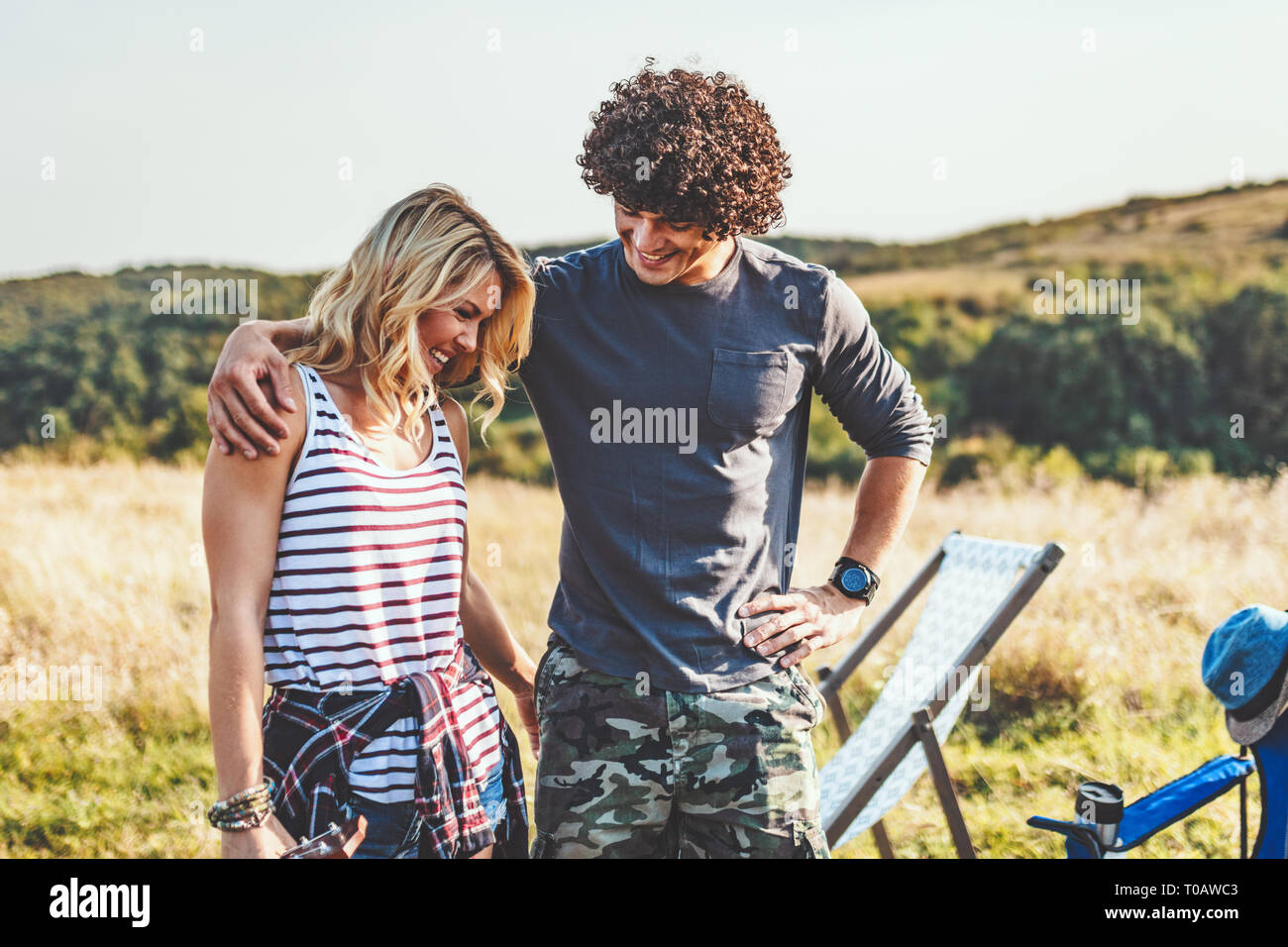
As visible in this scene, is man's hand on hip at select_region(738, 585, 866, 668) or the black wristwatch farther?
the black wristwatch

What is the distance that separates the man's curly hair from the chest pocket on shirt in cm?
25

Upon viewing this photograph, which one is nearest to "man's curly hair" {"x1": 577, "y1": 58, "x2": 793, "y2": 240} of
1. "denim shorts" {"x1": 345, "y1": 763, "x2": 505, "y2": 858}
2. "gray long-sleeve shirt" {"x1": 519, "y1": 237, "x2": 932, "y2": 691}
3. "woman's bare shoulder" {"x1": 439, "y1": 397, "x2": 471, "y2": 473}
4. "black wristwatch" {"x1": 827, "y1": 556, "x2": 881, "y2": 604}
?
"gray long-sleeve shirt" {"x1": 519, "y1": 237, "x2": 932, "y2": 691}

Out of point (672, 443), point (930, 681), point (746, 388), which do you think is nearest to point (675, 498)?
point (672, 443)

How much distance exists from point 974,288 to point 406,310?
72.1 ft

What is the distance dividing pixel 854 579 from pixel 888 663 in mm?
3864

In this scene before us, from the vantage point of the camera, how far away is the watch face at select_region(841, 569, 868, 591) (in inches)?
95.3

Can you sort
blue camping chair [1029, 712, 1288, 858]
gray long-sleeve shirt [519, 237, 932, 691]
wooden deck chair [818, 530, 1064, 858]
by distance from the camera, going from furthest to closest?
wooden deck chair [818, 530, 1064, 858], blue camping chair [1029, 712, 1288, 858], gray long-sleeve shirt [519, 237, 932, 691]

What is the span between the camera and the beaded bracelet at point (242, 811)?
1.71 m

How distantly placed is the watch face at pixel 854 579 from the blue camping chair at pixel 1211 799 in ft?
2.35

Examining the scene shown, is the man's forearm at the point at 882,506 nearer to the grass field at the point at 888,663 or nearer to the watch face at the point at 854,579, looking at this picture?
the watch face at the point at 854,579

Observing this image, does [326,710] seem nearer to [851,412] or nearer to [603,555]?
[603,555]

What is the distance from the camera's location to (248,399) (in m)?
1.74

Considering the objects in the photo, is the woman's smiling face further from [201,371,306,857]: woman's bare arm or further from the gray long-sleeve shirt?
[201,371,306,857]: woman's bare arm
